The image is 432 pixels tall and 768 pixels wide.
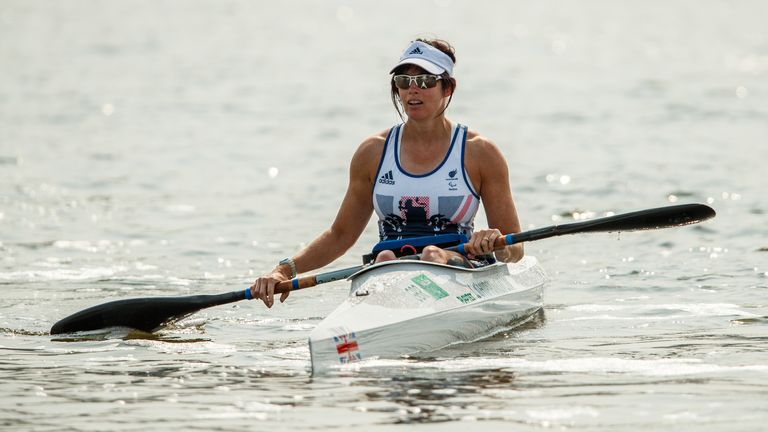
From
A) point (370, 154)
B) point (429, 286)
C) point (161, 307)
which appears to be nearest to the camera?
point (429, 286)

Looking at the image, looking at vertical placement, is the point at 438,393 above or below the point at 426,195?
below

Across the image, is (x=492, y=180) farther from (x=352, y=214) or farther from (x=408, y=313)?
(x=408, y=313)

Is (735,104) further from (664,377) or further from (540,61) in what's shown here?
(664,377)

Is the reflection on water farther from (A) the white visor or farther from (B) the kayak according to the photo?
(A) the white visor

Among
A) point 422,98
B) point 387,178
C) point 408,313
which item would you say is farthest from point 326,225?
point 408,313

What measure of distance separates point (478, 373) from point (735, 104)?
21.7 m

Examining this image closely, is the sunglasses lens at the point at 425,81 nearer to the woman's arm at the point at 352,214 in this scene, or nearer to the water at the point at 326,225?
the woman's arm at the point at 352,214

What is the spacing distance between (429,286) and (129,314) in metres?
2.26

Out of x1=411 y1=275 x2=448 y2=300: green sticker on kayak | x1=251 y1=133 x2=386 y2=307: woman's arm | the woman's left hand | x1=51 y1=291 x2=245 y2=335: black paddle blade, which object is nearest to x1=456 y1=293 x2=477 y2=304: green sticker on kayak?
x1=411 y1=275 x2=448 y2=300: green sticker on kayak

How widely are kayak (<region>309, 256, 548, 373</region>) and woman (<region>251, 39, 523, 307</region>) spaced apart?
0.26 meters

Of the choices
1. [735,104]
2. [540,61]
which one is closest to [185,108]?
[735,104]

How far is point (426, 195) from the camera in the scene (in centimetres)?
870

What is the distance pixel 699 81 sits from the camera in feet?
108

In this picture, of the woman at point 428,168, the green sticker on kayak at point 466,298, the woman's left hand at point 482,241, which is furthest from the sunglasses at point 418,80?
the green sticker on kayak at point 466,298
